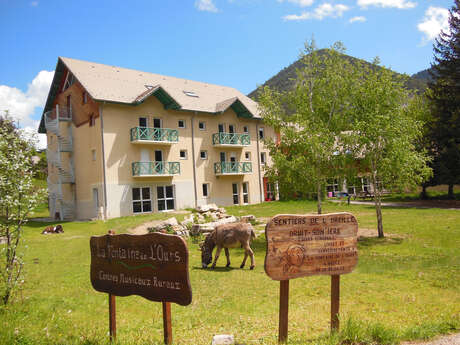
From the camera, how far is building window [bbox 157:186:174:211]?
27.2 m

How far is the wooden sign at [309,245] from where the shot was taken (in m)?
4.45

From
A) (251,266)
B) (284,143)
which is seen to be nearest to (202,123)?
(284,143)

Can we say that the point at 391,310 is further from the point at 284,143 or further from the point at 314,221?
the point at 284,143

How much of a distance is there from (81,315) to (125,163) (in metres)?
20.2

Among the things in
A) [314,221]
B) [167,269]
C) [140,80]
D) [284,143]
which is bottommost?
[167,269]

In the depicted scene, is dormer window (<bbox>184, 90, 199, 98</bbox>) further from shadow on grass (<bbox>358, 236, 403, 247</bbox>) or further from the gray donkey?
the gray donkey

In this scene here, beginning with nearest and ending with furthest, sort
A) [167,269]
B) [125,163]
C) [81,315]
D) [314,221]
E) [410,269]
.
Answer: [167,269]
[314,221]
[81,315]
[410,269]
[125,163]

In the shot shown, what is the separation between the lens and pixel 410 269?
9.88 meters

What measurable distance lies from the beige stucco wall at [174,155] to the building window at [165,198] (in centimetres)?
40

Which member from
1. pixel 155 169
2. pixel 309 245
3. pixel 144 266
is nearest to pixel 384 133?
pixel 309 245

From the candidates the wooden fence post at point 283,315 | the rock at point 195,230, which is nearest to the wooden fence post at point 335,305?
the wooden fence post at point 283,315

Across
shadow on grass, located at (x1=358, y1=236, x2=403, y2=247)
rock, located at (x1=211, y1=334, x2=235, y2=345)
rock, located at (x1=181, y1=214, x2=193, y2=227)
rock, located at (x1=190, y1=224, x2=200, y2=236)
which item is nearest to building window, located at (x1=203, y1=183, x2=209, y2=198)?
rock, located at (x1=181, y1=214, x2=193, y2=227)

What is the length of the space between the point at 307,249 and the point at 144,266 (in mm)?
2150

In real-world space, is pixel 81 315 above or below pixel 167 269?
below
